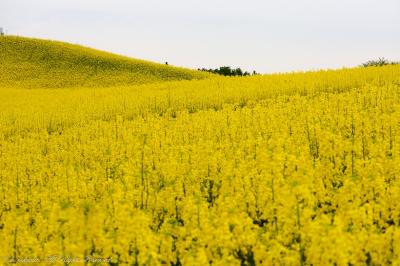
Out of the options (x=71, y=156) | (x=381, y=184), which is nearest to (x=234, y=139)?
(x=71, y=156)

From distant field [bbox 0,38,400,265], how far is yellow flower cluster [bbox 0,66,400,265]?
0.03 m

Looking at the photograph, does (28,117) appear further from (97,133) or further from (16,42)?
(16,42)

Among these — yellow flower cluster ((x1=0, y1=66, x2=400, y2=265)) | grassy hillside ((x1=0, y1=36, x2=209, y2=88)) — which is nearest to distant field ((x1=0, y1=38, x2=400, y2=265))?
yellow flower cluster ((x1=0, y1=66, x2=400, y2=265))

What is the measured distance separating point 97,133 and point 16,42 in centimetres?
4041

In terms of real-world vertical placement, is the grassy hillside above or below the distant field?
above

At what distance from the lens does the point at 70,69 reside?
4459cm

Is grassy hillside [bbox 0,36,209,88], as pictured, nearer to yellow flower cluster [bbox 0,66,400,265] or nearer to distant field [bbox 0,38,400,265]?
distant field [bbox 0,38,400,265]

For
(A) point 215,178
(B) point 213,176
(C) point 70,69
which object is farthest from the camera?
(C) point 70,69

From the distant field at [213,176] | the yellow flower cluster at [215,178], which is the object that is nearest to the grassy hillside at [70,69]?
the distant field at [213,176]

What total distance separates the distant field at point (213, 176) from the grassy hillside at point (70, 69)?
14465mm

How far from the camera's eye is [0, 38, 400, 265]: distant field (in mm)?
5367

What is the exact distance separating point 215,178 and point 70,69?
37516 millimetres

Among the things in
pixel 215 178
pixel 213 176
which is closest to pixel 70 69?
pixel 213 176

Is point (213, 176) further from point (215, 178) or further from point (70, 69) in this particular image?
point (70, 69)
